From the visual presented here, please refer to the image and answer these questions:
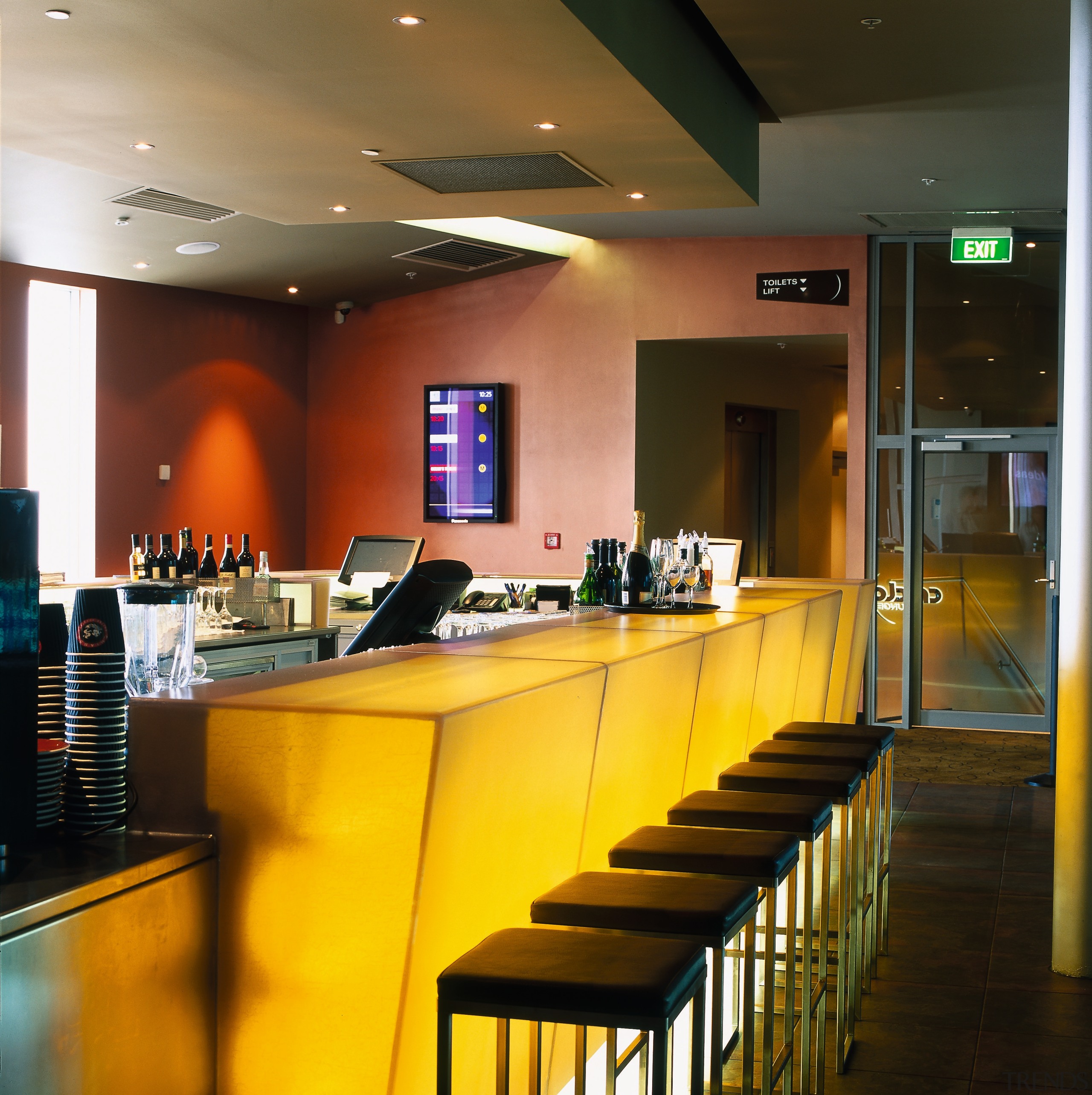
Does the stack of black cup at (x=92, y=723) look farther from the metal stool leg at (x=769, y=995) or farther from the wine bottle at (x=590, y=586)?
the wine bottle at (x=590, y=586)

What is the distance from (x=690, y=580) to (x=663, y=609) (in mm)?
331

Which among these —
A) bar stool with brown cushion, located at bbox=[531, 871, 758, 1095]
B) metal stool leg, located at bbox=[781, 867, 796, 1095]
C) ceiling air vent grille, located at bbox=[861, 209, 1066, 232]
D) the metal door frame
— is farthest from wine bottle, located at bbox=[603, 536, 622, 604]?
the metal door frame

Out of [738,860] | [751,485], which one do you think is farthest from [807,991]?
[751,485]

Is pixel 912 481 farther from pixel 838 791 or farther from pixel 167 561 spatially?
pixel 838 791

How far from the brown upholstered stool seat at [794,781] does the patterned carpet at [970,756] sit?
3.71m

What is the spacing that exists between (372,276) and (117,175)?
3.92 m

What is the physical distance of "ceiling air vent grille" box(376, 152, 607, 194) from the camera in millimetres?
4660

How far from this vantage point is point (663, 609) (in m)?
3.77

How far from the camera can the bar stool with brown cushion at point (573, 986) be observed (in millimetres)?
1565

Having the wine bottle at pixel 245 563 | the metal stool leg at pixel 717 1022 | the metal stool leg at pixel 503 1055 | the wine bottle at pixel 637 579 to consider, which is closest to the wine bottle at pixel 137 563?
the wine bottle at pixel 245 563

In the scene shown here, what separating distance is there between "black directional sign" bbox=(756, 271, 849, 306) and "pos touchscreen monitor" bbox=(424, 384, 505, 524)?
6.70 feet

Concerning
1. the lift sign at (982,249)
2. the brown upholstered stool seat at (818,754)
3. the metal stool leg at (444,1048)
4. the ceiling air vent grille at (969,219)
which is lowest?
the metal stool leg at (444,1048)

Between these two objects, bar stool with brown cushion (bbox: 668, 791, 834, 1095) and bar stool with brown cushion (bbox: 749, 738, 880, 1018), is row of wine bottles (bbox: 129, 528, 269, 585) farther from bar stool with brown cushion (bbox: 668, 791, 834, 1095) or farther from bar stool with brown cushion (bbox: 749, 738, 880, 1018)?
bar stool with brown cushion (bbox: 668, 791, 834, 1095)

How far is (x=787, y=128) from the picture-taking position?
5.98 meters
